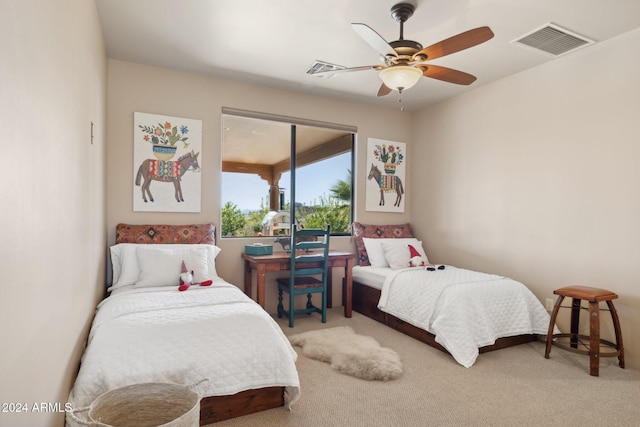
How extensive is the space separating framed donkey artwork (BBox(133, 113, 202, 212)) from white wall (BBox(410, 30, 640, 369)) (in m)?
2.93

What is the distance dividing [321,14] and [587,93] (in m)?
2.36

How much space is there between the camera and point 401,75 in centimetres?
246

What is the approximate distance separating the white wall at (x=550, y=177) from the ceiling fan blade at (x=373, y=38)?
76.3 inches

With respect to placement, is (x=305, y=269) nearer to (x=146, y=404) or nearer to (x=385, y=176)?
(x=385, y=176)

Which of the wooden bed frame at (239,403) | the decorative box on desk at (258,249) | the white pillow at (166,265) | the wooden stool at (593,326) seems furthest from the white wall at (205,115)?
the wooden stool at (593,326)

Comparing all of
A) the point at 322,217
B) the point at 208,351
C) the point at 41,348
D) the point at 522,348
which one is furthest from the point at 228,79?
the point at 522,348

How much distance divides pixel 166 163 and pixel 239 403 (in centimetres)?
247

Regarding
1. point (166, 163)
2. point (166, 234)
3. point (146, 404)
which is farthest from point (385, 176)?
point (146, 404)

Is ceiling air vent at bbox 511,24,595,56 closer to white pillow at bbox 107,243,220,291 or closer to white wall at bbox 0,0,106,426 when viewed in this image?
white wall at bbox 0,0,106,426

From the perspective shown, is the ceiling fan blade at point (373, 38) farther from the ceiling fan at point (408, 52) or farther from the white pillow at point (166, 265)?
the white pillow at point (166, 265)

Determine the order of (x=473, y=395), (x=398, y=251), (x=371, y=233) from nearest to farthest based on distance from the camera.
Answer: (x=473, y=395), (x=398, y=251), (x=371, y=233)

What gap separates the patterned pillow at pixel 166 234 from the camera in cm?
335

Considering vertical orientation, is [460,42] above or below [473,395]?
above

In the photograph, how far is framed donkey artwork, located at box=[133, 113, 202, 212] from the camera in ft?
11.6
